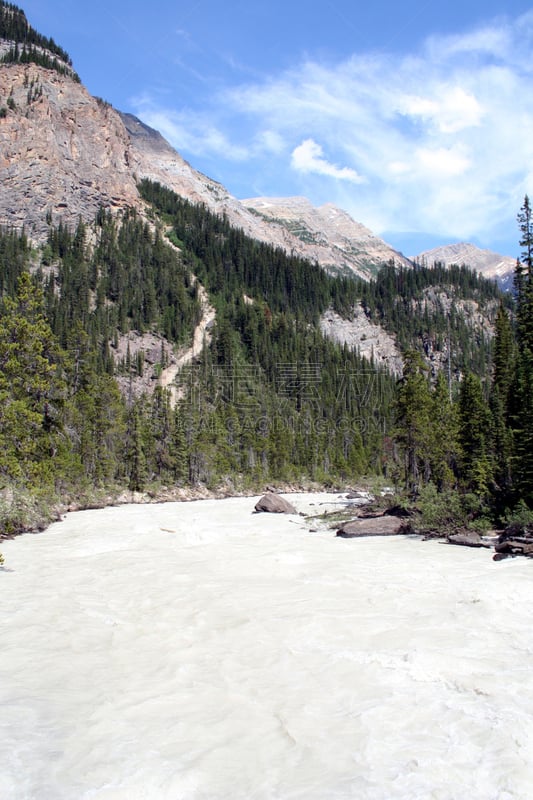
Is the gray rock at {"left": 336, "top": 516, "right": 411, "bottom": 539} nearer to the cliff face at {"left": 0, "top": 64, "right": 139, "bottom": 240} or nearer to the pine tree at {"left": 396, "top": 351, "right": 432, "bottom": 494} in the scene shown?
the pine tree at {"left": 396, "top": 351, "right": 432, "bottom": 494}

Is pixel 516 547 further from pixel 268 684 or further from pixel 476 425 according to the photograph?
pixel 476 425

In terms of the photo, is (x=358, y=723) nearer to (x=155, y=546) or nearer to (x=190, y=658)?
(x=190, y=658)

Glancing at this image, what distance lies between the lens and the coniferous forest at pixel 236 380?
82.2ft

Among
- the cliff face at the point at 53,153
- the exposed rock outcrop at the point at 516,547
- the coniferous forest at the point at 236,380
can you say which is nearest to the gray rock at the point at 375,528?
the coniferous forest at the point at 236,380

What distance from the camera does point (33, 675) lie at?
6.16m

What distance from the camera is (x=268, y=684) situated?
6.08 meters

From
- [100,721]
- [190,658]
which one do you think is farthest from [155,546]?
[100,721]

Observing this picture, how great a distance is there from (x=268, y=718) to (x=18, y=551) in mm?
13559

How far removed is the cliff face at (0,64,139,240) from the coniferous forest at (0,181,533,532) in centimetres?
842

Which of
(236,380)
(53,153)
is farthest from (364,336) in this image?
(53,153)

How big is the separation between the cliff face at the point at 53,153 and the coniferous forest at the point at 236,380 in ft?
27.6

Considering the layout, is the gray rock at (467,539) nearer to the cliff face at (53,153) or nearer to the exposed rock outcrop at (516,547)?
the exposed rock outcrop at (516,547)

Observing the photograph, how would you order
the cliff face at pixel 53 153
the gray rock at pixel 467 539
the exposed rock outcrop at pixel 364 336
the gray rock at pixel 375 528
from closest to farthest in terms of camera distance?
the gray rock at pixel 467 539 → the gray rock at pixel 375 528 → the cliff face at pixel 53 153 → the exposed rock outcrop at pixel 364 336

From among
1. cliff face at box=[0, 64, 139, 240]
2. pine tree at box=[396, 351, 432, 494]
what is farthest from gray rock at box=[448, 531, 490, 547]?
cliff face at box=[0, 64, 139, 240]
